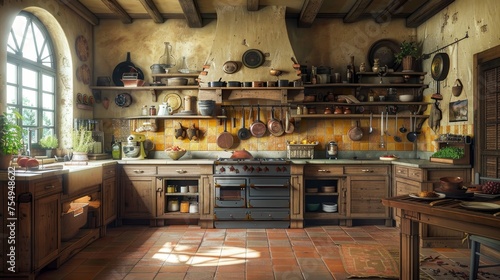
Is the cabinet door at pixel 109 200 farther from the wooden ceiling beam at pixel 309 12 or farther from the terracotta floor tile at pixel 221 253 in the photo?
the wooden ceiling beam at pixel 309 12

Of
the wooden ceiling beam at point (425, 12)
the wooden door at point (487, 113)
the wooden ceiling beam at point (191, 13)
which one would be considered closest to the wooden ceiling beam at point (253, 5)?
the wooden ceiling beam at point (191, 13)

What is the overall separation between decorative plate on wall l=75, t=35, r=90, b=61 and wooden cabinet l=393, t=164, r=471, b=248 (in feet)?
15.0

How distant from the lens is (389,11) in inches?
199

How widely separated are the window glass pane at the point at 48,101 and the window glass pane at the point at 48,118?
0.25ft

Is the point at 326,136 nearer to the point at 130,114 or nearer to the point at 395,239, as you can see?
the point at 395,239

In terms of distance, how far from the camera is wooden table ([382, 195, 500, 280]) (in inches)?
70.7

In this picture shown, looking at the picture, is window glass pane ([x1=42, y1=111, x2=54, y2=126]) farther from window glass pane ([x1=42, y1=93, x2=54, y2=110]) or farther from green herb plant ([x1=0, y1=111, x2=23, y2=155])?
green herb plant ([x1=0, y1=111, x2=23, y2=155])

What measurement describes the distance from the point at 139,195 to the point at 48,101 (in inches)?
65.9

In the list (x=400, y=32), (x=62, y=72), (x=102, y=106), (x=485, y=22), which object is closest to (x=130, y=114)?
(x=102, y=106)

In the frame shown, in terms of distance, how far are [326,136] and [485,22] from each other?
2393 millimetres

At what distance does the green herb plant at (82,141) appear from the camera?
4.31 metres

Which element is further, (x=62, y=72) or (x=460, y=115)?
(x=62, y=72)

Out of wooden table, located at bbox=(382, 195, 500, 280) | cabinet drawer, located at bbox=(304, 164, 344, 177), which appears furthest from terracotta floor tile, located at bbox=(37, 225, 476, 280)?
wooden table, located at bbox=(382, 195, 500, 280)

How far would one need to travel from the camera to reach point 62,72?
15.1ft
